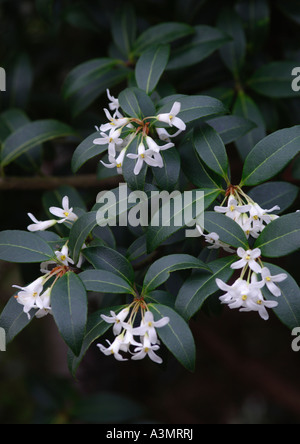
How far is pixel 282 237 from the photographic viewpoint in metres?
0.81

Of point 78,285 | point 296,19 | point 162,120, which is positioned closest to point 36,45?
point 296,19

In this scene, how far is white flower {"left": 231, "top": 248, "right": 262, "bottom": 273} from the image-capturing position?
0.78 meters

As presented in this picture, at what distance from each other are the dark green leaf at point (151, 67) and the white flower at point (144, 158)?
22cm

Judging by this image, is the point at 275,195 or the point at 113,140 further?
the point at 275,195

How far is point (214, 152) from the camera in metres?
0.92

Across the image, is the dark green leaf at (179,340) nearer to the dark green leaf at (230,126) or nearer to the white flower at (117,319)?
the white flower at (117,319)

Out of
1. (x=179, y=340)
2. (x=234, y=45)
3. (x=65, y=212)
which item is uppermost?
(x=234, y=45)

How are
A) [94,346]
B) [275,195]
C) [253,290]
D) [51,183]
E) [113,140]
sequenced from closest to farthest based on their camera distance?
1. [253,290]
2. [113,140]
3. [275,195]
4. [51,183]
5. [94,346]

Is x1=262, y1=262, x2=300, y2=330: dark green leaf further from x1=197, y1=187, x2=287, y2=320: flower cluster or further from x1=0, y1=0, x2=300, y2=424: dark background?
x1=0, y1=0, x2=300, y2=424: dark background

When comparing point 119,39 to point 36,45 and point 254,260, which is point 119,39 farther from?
point 254,260

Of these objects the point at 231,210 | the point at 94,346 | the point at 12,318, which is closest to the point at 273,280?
the point at 231,210

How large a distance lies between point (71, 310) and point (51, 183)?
0.61 m

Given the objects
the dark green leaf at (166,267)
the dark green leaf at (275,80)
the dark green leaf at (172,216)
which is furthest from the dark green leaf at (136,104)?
the dark green leaf at (275,80)

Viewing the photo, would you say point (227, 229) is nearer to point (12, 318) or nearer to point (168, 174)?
point (168, 174)
